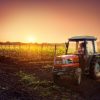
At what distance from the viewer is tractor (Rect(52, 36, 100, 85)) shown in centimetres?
1670

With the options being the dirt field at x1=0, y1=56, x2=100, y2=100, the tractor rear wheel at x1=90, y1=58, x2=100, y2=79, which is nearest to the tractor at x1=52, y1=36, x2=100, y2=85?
the tractor rear wheel at x1=90, y1=58, x2=100, y2=79

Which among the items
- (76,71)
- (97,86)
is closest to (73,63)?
(76,71)

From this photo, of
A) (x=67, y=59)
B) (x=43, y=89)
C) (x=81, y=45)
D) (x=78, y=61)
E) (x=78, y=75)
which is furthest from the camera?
(x=81, y=45)

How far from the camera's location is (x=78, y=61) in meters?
17.1

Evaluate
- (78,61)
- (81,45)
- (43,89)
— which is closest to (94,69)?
(78,61)

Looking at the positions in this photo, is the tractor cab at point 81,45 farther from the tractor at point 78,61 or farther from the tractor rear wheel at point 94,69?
the tractor rear wheel at point 94,69

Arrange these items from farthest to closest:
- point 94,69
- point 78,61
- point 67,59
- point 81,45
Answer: point 81,45
point 94,69
point 78,61
point 67,59

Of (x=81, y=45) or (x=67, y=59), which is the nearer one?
(x=67, y=59)

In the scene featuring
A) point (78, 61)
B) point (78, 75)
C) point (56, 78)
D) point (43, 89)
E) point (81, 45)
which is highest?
point (81, 45)

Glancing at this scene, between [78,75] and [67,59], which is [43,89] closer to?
[78,75]

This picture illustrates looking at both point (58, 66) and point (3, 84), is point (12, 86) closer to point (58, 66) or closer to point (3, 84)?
point (3, 84)

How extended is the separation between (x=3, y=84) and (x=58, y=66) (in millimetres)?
3119

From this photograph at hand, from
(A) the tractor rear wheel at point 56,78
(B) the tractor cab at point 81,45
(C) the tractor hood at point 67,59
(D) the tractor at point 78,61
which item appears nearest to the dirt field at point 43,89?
(A) the tractor rear wheel at point 56,78

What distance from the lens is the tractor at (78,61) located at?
16703 millimetres
